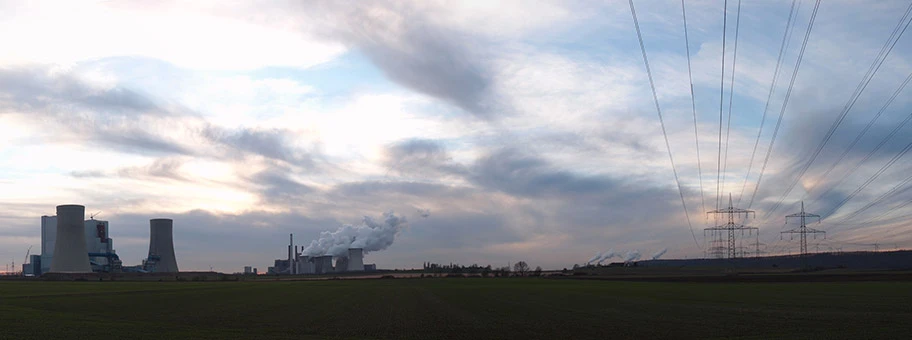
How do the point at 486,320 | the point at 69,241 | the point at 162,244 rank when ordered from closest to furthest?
the point at 486,320 → the point at 69,241 → the point at 162,244

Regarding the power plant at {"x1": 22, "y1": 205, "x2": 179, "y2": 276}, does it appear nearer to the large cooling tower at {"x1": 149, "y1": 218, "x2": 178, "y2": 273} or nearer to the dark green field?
the large cooling tower at {"x1": 149, "y1": 218, "x2": 178, "y2": 273}

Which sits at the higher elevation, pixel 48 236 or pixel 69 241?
pixel 48 236

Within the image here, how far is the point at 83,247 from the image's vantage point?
130m

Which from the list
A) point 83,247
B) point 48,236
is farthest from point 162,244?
point 48,236

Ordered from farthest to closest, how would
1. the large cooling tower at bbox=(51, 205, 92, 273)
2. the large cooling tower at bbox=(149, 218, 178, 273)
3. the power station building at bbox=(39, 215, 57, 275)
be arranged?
the power station building at bbox=(39, 215, 57, 275), the large cooling tower at bbox=(149, 218, 178, 273), the large cooling tower at bbox=(51, 205, 92, 273)

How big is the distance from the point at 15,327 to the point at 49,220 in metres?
155

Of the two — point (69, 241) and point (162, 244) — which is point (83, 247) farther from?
point (162, 244)

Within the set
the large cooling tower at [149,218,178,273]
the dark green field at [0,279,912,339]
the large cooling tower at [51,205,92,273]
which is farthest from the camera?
the large cooling tower at [149,218,178,273]

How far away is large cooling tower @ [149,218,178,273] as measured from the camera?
512 ft

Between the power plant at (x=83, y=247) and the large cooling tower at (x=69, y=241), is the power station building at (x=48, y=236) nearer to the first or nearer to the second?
the power plant at (x=83, y=247)

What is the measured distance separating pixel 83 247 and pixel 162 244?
87.2ft

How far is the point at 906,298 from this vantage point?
49.4m

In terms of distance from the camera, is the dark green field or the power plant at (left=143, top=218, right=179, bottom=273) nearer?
the dark green field

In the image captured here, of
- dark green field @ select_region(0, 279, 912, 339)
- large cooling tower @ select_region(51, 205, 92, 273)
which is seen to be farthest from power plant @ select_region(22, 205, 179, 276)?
dark green field @ select_region(0, 279, 912, 339)
